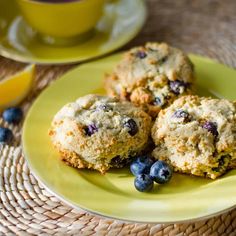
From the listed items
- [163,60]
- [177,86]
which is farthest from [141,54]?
[177,86]

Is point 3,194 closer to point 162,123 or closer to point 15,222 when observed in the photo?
point 15,222

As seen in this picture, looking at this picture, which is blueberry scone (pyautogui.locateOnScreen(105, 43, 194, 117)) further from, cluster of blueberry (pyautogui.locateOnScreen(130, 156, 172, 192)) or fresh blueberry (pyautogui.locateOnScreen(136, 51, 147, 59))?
cluster of blueberry (pyautogui.locateOnScreen(130, 156, 172, 192))

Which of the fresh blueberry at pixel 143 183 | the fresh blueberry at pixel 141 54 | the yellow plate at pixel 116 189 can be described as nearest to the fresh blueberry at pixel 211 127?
the yellow plate at pixel 116 189

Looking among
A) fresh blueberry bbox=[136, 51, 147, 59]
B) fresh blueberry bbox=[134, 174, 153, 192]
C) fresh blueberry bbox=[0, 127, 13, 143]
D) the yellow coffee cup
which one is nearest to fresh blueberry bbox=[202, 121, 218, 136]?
fresh blueberry bbox=[134, 174, 153, 192]

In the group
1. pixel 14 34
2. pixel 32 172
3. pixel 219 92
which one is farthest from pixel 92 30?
pixel 32 172

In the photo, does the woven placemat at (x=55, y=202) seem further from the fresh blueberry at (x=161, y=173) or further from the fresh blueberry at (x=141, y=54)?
the fresh blueberry at (x=141, y=54)

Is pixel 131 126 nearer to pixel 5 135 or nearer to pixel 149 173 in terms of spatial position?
pixel 149 173
